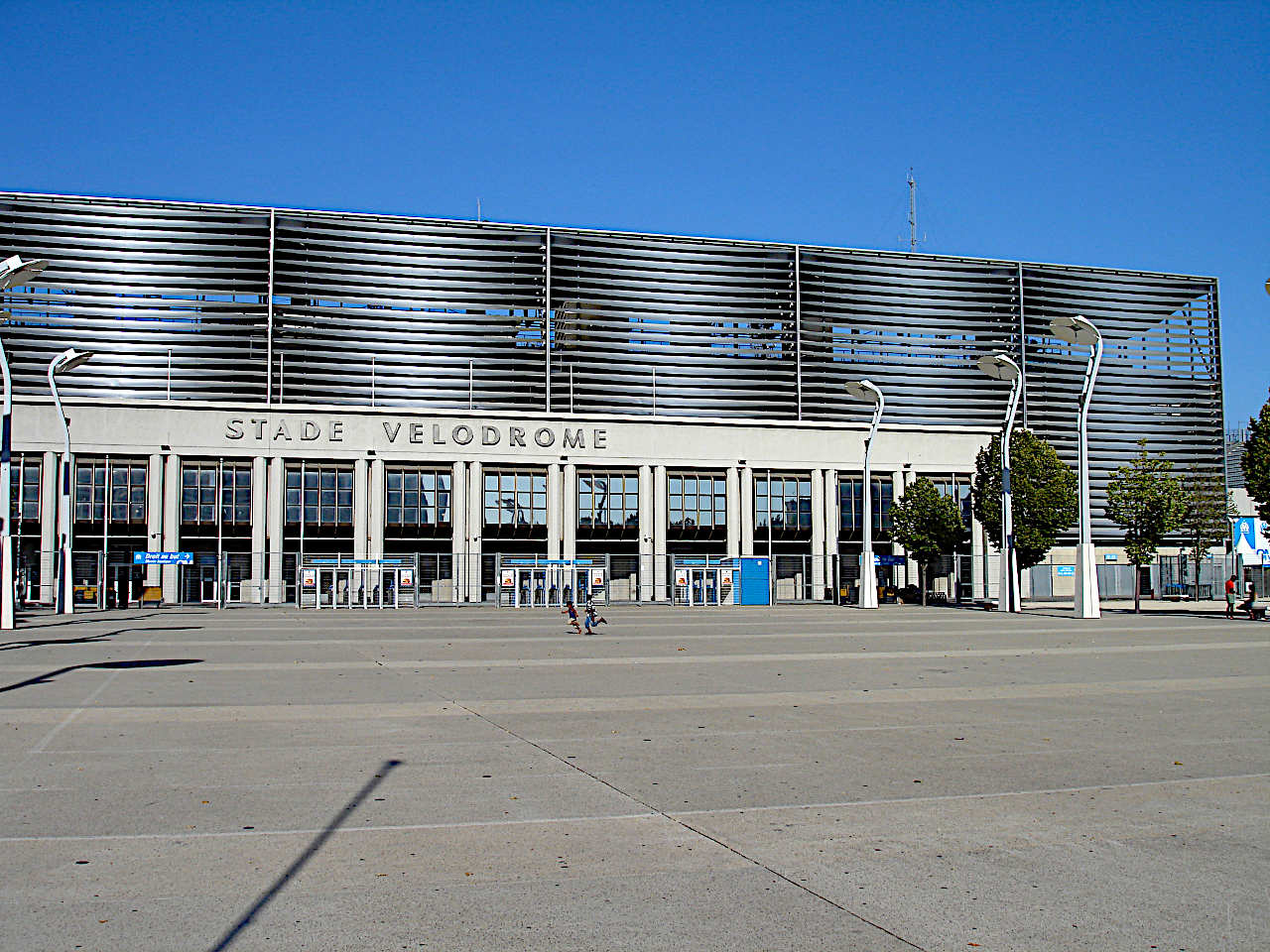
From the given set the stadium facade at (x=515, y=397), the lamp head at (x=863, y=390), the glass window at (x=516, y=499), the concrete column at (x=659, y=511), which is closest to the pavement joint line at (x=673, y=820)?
the stadium facade at (x=515, y=397)

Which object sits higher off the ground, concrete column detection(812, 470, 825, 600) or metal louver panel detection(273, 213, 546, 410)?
metal louver panel detection(273, 213, 546, 410)

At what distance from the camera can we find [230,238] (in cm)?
10050

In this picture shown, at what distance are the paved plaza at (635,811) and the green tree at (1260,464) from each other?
984 inches

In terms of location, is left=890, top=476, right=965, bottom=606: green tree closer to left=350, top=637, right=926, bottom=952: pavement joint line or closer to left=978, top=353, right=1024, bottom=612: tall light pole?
left=978, top=353, right=1024, bottom=612: tall light pole

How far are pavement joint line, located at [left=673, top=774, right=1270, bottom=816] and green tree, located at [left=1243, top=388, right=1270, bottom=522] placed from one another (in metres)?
35.3

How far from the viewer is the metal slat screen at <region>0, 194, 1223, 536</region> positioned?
101 m

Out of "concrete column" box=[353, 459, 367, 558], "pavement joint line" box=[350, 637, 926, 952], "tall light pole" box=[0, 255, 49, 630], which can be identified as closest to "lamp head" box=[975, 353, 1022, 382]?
"tall light pole" box=[0, 255, 49, 630]

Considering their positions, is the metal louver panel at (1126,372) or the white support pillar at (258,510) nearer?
the white support pillar at (258,510)

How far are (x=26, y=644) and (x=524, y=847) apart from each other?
24800 millimetres

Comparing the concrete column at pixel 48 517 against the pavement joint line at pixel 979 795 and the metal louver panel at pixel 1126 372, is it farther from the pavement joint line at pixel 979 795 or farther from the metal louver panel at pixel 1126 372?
the metal louver panel at pixel 1126 372

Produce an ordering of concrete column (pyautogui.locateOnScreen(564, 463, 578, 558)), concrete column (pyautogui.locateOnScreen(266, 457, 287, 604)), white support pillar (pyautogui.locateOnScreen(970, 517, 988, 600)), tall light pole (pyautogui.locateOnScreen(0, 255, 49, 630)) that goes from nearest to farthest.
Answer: tall light pole (pyautogui.locateOnScreen(0, 255, 49, 630)), white support pillar (pyautogui.locateOnScreen(970, 517, 988, 600)), concrete column (pyautogui.locateOnScreen(266, 457, 287, 604)), concrete column (pyautogui.locateOnScreen(564, 463, 578, 558))

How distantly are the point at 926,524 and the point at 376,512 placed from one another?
32111 millimetres

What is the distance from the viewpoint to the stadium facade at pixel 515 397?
67625 mm

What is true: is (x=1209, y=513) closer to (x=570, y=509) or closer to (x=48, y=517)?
(x=570, y=509)
